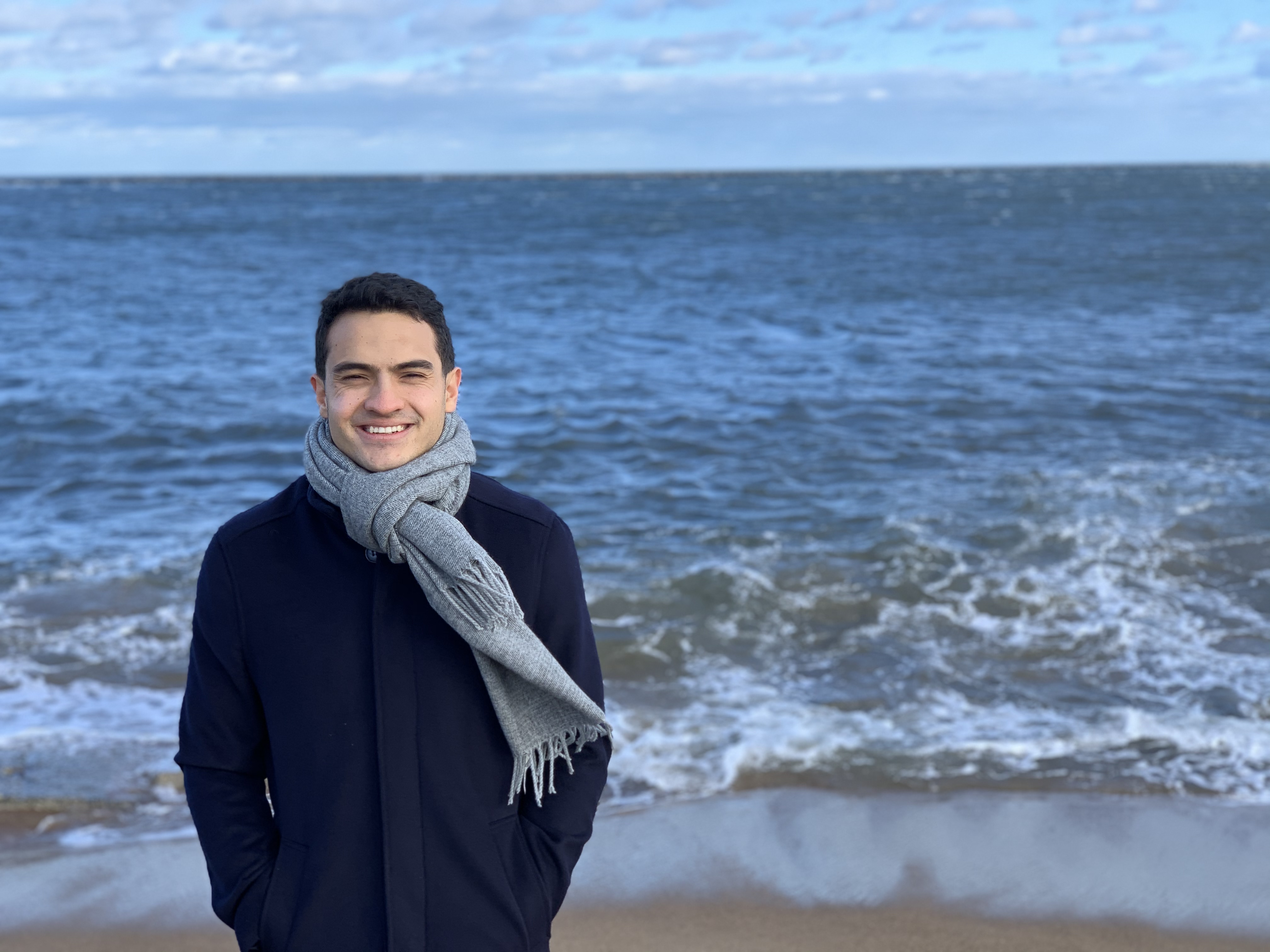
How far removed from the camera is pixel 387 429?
1.98 meters

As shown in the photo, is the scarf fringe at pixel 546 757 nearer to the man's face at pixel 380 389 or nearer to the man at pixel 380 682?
the man at pixel 380 682

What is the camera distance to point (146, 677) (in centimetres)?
609

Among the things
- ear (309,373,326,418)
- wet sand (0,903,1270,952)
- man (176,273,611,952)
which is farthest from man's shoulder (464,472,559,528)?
wet sand (0,903,1270,952)

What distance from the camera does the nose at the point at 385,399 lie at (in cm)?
196

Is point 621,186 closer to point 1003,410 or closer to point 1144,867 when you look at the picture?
point 1003,410

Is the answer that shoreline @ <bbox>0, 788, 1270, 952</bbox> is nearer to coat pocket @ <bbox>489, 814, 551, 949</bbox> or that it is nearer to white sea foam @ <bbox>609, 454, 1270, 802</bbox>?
white sea foam @ <bbox>609, 454, 1270, 802</bbox>

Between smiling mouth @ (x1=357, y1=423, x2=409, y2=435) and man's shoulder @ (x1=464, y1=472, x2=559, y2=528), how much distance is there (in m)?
0.16

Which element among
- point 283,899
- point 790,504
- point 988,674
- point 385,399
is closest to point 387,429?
point 385,399

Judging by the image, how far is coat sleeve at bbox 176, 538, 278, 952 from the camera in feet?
6.42

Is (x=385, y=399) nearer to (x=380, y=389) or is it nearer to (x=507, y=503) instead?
(x=380, y=389)

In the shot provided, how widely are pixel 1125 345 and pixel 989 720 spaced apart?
12831 millimetres

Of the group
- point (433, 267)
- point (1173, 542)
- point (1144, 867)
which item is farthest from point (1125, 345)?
point (433, 267)

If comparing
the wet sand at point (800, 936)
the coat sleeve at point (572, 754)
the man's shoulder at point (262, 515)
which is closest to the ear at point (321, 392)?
the man's shoulder at point (262, 515)

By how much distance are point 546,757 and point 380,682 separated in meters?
0.35
